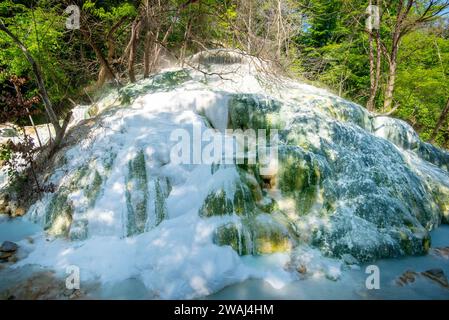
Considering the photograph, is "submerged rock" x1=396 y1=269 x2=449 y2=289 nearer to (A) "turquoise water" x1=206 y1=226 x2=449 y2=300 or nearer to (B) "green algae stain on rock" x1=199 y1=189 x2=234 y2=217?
(A) "turquoise water" x1=206 y1=226 x2=449 y2=300

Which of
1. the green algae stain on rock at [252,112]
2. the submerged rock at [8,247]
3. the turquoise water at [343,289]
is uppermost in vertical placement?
the green algae stain on rock at [252,112]

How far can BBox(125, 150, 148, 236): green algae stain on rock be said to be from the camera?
191 inches

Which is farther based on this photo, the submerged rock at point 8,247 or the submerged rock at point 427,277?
the submerged rock at point 8,247

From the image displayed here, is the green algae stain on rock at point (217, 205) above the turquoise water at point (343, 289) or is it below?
above

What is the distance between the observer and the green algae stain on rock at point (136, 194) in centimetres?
486

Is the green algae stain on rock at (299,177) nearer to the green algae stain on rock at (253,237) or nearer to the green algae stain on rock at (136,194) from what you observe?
the green algae stain on rock at (253,237)

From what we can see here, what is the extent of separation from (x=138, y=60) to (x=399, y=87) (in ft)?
35.2

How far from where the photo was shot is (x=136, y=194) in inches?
201

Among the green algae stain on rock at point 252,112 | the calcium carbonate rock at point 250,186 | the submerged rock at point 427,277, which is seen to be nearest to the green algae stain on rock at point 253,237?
the calcium carbonate rock at point 250,186

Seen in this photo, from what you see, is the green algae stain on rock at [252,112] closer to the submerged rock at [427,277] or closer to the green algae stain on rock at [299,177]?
the green algae stain on rock at [299,177]

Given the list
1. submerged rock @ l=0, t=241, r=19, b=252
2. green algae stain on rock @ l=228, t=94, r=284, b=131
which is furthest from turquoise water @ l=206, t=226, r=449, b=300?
green algae stain on rock @ l=228, t=94, r=284, b=131

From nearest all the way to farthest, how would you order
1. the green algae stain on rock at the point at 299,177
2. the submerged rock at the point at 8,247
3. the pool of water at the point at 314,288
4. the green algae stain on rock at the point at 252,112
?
the pool of water at the point at 314,288
the submerged rock at the point at 8,247
the green algae stain on rock at the point at 299,177
the green algae stain on rock at the point at 252,112

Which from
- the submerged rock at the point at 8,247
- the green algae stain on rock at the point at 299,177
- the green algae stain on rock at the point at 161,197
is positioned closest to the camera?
the submerged rock at the point at 8,247

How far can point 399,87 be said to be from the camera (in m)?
12.7
